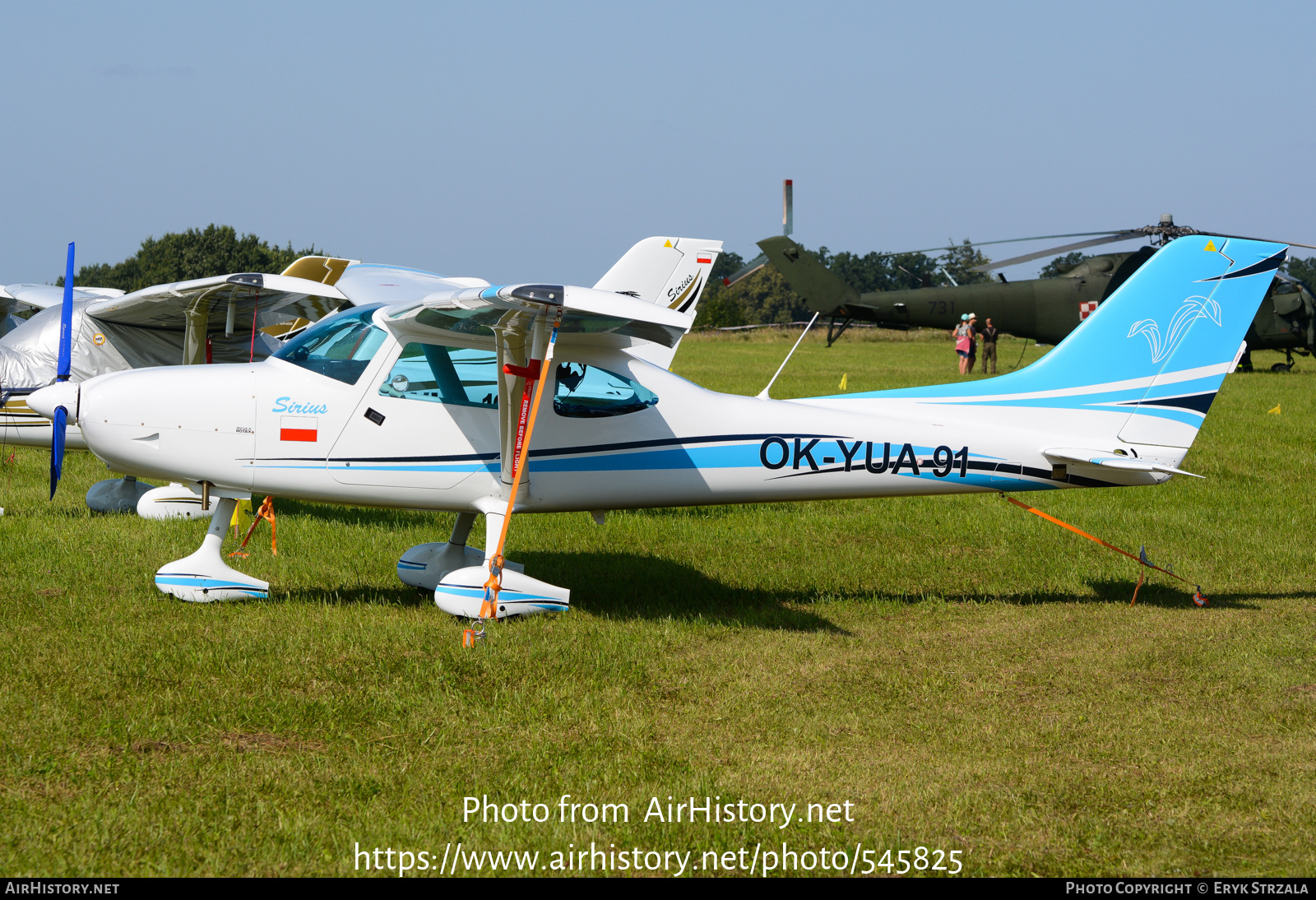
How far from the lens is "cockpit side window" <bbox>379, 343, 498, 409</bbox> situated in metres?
7.14

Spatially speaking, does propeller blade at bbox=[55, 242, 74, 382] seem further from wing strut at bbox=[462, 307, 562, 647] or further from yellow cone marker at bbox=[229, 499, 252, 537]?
wing strut at bbox=[462, 307, 562, 647]

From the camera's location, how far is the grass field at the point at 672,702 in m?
4.18

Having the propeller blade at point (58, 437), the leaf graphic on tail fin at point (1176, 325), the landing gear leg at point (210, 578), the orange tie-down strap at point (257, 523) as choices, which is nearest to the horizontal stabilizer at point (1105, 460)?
the leaf graphic on tail fin at point (1176, 325)

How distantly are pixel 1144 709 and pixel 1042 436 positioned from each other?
8.40 ft

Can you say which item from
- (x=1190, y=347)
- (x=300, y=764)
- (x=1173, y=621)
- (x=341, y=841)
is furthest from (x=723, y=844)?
(x=1190, y=347)

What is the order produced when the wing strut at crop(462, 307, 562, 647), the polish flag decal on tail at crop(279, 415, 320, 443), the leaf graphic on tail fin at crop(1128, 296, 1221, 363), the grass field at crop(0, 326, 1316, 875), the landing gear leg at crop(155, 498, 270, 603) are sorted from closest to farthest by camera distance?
the grass field at crop(0, 326, 1316, 875) → the wing strut at crop(462, 307, 562, 647) → the polish flag decal on tail at crop(279, 415, 320, 443) → the landing gear leg at crop(155, 498, 270, 603) → the leaf graphic on tail fin at crop(1128, 296, 1221, 363)

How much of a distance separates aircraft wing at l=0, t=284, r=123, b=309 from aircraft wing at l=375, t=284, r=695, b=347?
8320 millimetres

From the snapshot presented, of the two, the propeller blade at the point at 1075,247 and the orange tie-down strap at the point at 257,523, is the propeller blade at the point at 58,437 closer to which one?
the orange tie-down strap at the point at 257,523

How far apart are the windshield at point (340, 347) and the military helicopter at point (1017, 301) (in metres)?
22.2

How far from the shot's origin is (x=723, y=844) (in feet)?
13.6

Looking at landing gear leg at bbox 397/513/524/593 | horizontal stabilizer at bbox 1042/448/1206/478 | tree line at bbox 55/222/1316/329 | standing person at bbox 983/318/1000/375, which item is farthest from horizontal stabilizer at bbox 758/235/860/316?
tree line at bbox 55/222/1316/329

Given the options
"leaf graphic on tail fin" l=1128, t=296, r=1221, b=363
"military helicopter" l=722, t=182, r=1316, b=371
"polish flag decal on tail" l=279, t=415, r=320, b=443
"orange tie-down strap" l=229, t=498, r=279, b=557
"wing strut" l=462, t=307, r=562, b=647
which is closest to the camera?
"wing strut" l=462, t=307, r=562, b=647

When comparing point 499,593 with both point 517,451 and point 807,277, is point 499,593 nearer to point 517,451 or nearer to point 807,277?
point 517,451
